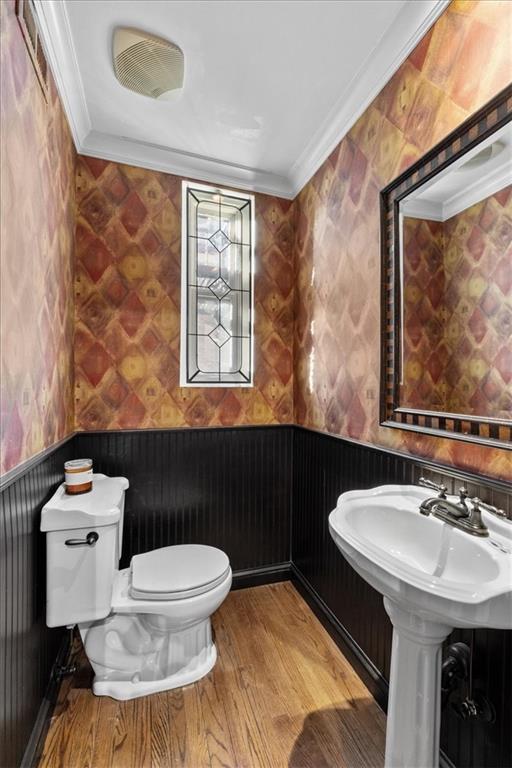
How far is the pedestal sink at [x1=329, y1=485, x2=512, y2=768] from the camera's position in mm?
708

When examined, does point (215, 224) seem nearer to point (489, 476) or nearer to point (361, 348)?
point (361, 348)

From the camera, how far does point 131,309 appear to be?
2029 mm

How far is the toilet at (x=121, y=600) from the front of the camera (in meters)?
1.34

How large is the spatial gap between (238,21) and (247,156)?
747mm

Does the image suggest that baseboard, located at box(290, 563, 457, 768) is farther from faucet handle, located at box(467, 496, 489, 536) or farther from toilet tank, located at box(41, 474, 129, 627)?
toilet tank, located at box(41, 474, 129, 627)

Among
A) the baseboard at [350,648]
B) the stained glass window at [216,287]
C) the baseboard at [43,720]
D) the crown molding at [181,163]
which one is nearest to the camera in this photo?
the baseboard at [43,720]

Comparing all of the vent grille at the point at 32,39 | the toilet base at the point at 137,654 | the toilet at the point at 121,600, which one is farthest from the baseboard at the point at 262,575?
the vent grille at the point at 32,39

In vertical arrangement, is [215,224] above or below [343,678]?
above

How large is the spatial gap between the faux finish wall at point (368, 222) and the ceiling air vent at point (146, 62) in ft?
2.79

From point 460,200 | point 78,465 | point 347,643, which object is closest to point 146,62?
point 460,200

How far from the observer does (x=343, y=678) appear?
61.0 inches

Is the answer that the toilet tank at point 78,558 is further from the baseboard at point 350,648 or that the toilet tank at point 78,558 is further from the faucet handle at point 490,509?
the faucet handle at point 490,509

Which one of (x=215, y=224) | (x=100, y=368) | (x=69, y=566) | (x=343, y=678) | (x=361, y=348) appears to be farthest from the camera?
(x=215, y=224)

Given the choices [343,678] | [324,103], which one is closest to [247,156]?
[324,103]
